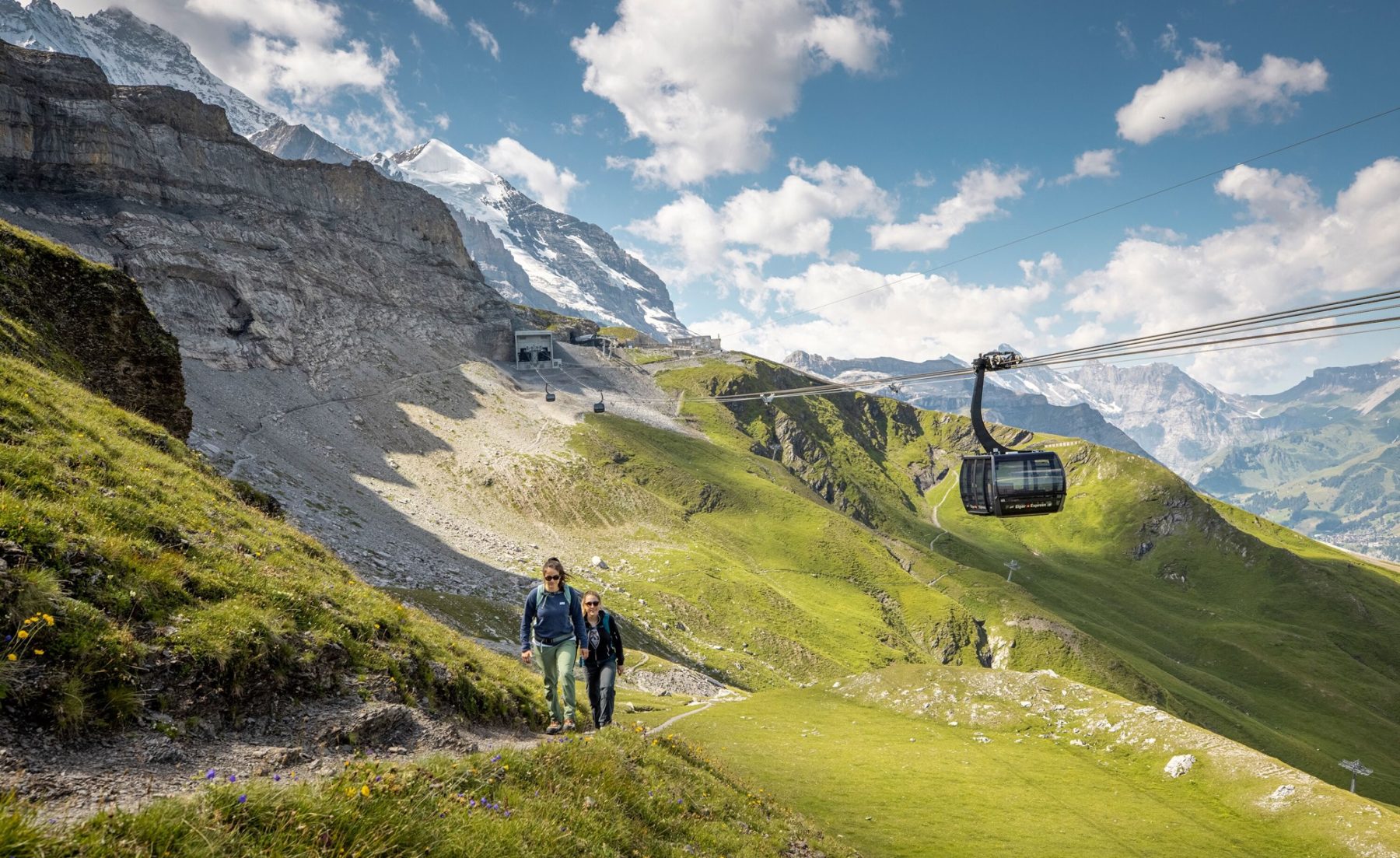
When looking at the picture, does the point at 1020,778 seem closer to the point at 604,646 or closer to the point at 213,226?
the point at 604,646

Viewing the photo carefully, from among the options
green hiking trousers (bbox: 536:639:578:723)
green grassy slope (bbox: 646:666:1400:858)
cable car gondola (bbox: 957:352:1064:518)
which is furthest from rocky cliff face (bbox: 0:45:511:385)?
cable car gondola (bbox: 957:352:1064:518)

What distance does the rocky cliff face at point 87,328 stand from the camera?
66.5 feet

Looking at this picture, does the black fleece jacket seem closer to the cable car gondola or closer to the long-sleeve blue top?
the long-sleeve blue top

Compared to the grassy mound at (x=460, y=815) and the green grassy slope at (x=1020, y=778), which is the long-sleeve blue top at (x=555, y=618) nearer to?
the grassy mound at (x=460, y=815)

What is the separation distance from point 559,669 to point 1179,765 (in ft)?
150

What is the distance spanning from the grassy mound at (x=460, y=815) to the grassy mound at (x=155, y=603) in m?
2.15

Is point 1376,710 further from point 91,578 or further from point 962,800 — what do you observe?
point 91,578

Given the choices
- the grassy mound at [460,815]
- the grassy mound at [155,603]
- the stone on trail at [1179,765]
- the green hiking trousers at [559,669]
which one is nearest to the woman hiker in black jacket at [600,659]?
the green hiking trousers at [559,669]

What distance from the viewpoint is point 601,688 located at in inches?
580

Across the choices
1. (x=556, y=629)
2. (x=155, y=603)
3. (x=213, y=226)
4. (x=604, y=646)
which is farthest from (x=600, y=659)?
(x=213, y=226)

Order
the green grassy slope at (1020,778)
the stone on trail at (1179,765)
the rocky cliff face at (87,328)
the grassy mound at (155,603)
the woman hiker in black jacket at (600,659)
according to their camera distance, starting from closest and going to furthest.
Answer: the grassy mound at (155,603), the woman hiker in black jacket at (600,659), the rocky cliff face at (87,328), the green grassy slope at (1020,778), the stone on trail at (1179,765)

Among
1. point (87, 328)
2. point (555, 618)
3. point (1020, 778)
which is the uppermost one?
point (87, 328)

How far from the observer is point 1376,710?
5748 inches

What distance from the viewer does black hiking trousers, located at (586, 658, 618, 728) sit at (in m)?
14.7
